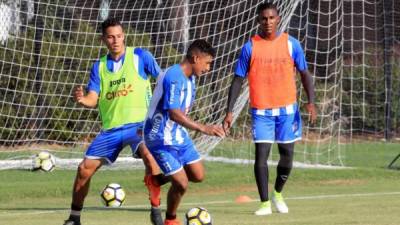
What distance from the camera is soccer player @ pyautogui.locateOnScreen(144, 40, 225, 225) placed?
9344 millimetres

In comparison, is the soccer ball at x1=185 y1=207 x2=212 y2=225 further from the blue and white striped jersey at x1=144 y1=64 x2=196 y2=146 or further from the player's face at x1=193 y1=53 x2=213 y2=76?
the player's face at x1=193 y1=53 x2=213 y2=76

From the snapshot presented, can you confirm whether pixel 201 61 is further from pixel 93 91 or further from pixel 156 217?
pixel 156 217

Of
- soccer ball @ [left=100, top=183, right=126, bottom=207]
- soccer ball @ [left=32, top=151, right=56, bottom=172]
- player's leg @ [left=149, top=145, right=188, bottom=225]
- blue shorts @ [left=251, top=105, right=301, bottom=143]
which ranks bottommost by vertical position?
soccer ball @ [left=32, top=151, right=56, bottom=172]

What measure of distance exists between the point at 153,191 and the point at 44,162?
19.5 feet

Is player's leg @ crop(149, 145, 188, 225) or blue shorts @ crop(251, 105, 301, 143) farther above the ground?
blue shorts @ crop(251, 105, 301, 143)

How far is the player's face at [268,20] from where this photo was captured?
11.2 meters

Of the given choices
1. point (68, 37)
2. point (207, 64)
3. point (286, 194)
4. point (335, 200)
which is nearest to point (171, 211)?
point (207, 64)

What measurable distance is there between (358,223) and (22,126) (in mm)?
8719

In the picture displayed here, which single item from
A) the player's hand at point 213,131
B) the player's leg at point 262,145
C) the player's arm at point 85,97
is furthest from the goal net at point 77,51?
the player's hand at point 213,131

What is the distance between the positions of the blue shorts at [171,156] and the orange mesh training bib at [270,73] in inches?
81.0

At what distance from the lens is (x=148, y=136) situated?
9.52 meters

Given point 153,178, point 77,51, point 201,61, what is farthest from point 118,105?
point 77,51

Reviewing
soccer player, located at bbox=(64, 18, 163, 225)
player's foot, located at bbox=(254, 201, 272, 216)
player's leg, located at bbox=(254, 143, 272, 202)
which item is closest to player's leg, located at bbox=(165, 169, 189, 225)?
soccer player, located at bbox=(64, 18, 163, 225)

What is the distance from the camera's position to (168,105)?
9.32 meters
